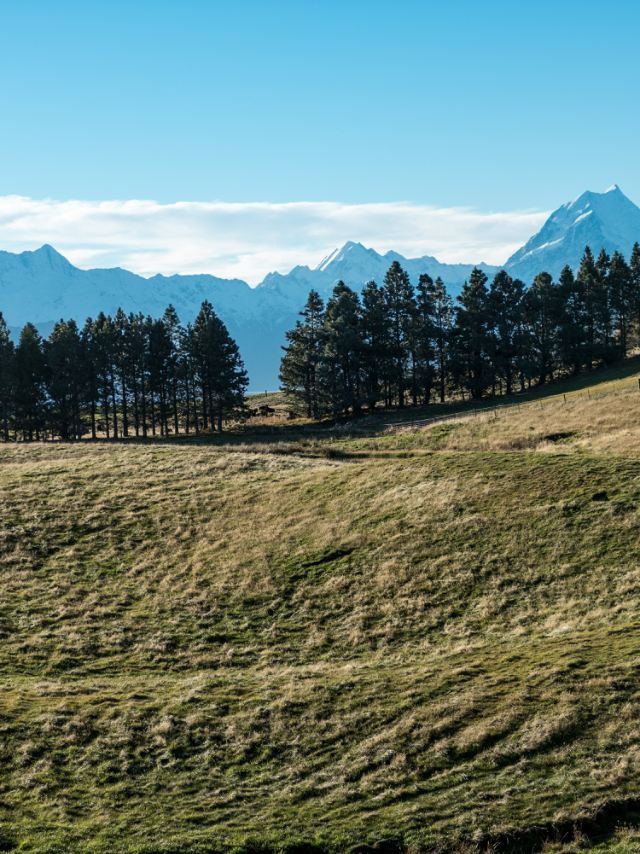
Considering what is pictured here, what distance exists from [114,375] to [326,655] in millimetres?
73257

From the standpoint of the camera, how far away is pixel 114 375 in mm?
95375

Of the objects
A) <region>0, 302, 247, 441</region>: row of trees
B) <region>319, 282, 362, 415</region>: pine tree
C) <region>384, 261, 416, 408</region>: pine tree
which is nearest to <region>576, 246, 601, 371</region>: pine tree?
<region>384, 261, 416, 408</region>: pine tree

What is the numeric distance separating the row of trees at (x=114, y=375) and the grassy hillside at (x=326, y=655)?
40.7 m

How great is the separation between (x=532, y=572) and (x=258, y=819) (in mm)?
16526

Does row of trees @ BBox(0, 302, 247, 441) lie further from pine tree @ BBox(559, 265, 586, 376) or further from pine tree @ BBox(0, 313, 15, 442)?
pine tree @ BBox(559, 265, 586, 376)

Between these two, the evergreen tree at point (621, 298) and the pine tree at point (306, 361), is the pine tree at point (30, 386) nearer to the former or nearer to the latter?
the pine tree at point (306, 361)

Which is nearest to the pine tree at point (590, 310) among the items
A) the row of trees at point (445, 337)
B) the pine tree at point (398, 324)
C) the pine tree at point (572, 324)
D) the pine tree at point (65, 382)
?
the row of trees at point (445, 337)

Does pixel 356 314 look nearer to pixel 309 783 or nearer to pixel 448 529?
pixel 448 529

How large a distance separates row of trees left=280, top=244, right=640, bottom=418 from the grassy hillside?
4449 cm

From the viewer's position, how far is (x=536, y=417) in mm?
64812

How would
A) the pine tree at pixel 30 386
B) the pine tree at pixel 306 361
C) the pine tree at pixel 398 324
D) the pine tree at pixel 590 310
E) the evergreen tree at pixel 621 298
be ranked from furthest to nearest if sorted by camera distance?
the evergreen tree at pixel 621 298, the pine tree at pixel 590 310, the pine tree at pixel 398 324, the pine tree at pixel 306 361, the pine tree at pixel 30 386

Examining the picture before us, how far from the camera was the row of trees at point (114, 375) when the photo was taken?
90625 mm

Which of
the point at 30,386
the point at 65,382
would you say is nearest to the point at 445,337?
the point at 65,382

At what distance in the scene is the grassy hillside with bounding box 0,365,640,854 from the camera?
17391 mm
